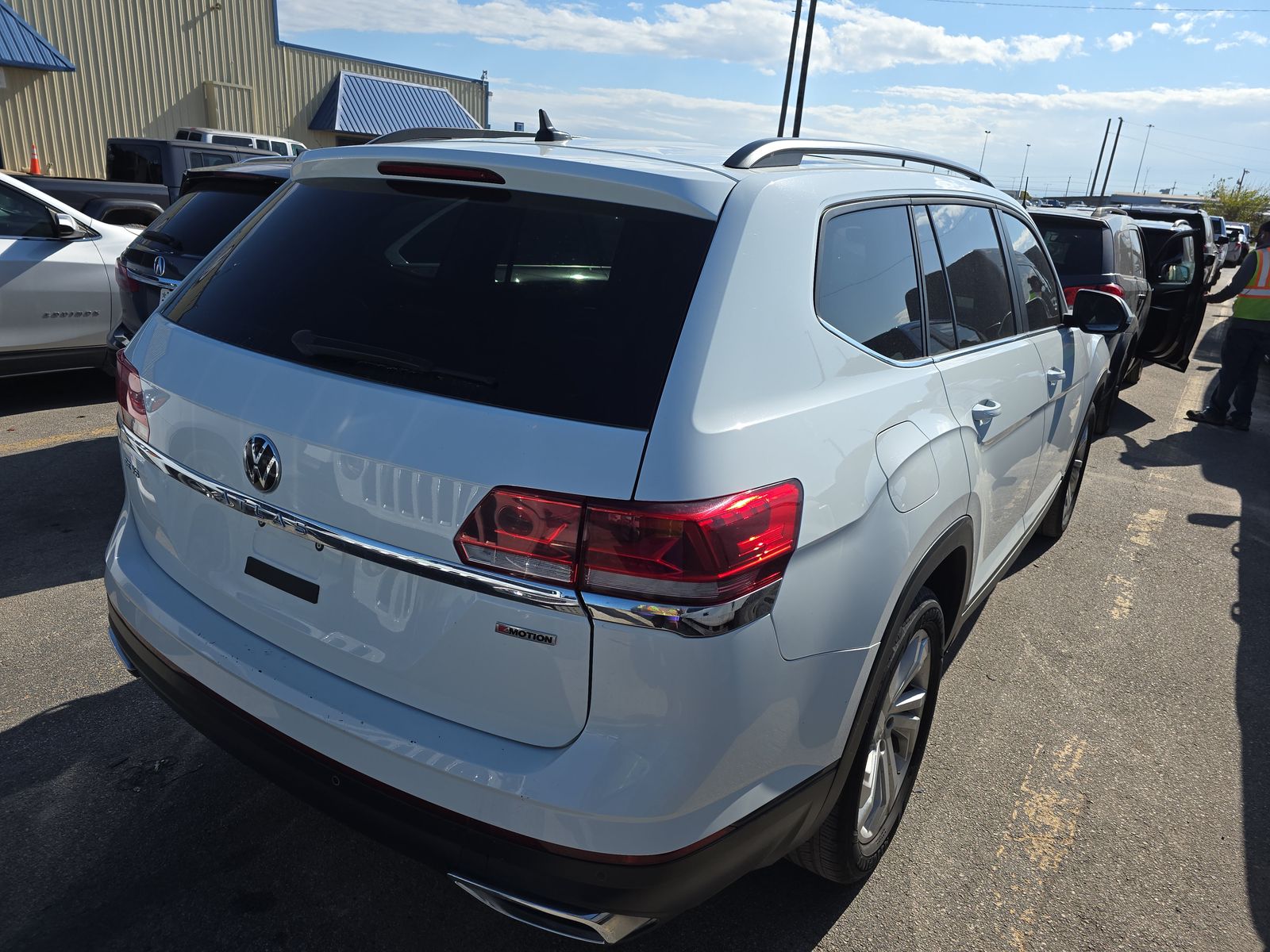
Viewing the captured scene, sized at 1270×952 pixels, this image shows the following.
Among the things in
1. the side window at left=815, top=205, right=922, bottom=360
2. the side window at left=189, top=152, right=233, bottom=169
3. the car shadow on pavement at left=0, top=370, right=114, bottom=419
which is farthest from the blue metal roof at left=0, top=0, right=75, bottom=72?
the side window at left=815, top=205, right=922, bottom=360

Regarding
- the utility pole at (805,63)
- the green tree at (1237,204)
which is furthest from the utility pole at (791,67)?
the green tree at (1237,204)

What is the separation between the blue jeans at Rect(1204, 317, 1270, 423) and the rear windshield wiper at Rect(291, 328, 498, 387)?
915 cm

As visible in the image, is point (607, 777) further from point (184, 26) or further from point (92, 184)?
point (184, 26)

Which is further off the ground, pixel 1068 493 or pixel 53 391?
pixel 1068 493

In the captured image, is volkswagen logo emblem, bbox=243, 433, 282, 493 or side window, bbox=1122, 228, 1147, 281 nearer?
volkswagen logo emblem, bbox=243, 433, 282, 493

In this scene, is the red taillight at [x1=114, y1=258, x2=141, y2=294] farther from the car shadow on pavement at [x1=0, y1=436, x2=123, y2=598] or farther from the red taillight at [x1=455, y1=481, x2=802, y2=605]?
the red taillight at [x1=455, y1=481, x2=802, y2=605]

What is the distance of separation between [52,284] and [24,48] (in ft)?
61.2

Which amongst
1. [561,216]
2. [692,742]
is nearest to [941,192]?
[561,216]

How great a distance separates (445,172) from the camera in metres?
2.12

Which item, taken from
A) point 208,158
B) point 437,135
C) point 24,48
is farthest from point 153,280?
point 24,48

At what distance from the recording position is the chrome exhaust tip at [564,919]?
1.75 meters

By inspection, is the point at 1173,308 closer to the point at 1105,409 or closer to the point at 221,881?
the point at 1105,409

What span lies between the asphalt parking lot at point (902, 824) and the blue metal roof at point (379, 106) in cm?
2653

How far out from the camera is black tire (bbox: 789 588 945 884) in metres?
2.21
